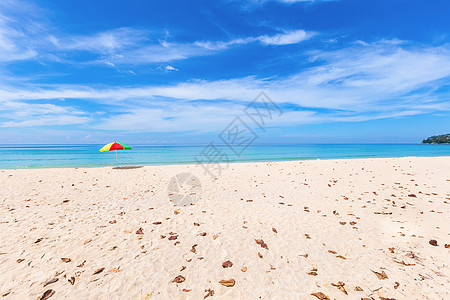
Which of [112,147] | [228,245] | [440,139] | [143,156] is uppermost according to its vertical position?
[440,139]

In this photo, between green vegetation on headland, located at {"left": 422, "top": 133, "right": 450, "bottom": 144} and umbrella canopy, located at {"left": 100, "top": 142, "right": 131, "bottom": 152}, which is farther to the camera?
green vegetation on headland, located at {"left": 422, "top": 133, "right": 450, "bottom": 144}

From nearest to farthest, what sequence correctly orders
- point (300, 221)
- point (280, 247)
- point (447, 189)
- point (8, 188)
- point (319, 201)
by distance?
point (280, 247) < point (300, 221) < point (319, 201) < point (447, 189) < point (8, 188)

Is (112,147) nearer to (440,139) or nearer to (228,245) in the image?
(228,245)

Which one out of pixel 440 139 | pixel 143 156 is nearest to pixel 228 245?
pixel 143 156

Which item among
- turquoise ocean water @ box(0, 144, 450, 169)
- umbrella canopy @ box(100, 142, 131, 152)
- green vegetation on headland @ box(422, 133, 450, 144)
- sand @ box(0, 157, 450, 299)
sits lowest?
sand @ box(0, 157, 450, 299)

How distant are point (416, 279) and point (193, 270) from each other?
3930 mm

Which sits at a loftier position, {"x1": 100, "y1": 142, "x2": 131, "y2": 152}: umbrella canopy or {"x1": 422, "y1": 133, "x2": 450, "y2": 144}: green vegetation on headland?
{"x1": 422, "y1": 133, "x2": 450, "y2": 144}: green vegetation on headland

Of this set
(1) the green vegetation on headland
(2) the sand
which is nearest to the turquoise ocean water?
(2) the sand

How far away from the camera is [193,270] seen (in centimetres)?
358

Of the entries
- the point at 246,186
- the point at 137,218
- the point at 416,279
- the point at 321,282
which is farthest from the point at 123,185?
the point at 416,279

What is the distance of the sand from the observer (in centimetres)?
314

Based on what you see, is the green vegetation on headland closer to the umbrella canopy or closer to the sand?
the sand

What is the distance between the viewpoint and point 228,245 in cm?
446

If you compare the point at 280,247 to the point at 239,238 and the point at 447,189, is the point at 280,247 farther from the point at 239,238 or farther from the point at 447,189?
the point at 447,189
